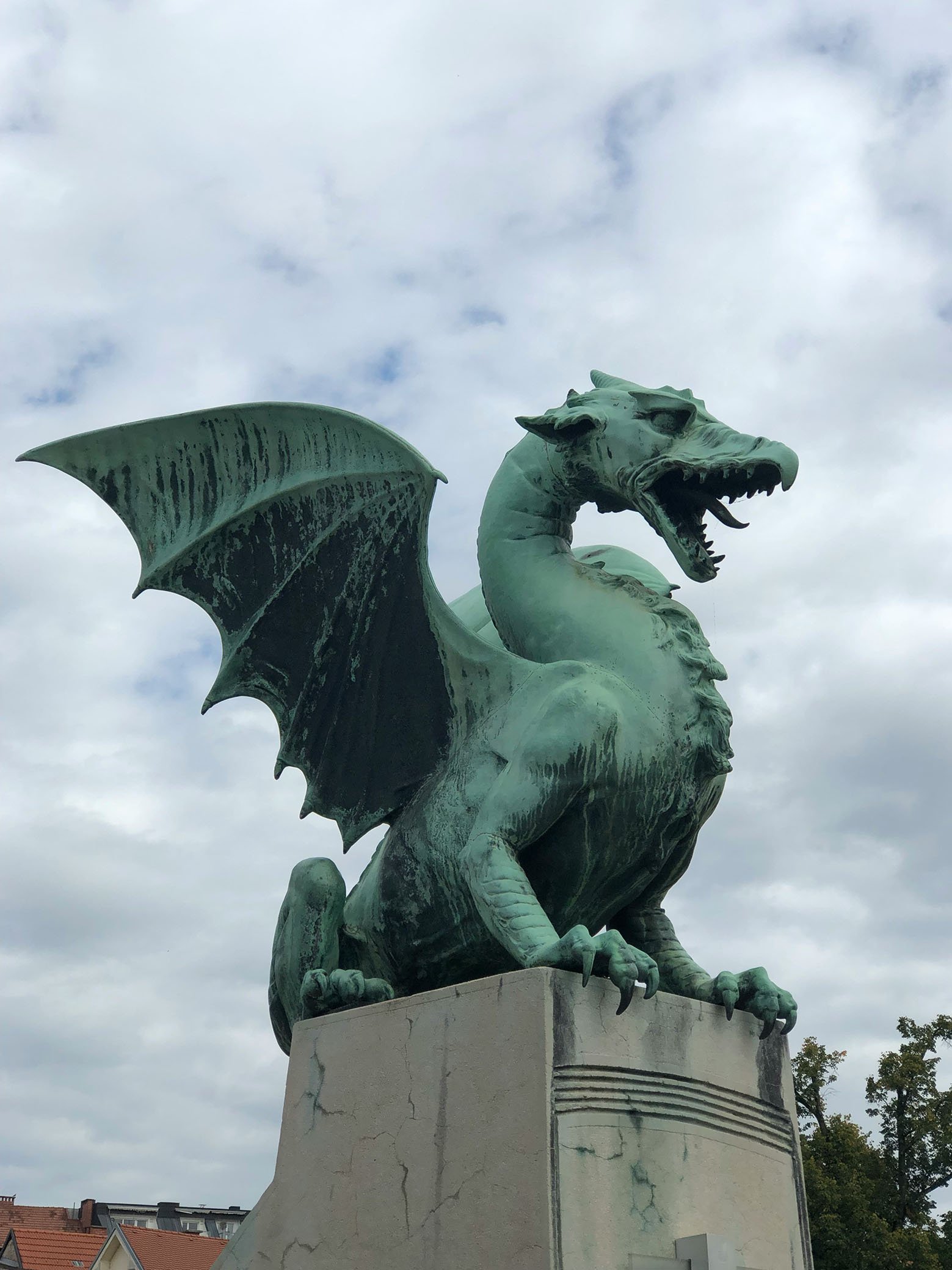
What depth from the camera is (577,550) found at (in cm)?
571

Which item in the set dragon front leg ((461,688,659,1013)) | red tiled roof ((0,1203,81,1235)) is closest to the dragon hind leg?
dragon front leg ((461,688,659,1013))

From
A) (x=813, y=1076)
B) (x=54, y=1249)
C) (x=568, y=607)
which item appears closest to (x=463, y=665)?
(x=568, y=607)

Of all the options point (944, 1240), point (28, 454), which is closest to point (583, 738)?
point (28, 454)

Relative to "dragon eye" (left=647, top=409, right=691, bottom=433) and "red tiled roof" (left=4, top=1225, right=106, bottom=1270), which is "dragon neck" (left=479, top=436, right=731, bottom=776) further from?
"red tiled roof" (left=4, top=1225, right=106, bottom=1270)

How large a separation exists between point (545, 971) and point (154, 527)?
2.51 m

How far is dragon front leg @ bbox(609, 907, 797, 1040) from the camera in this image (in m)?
4.29

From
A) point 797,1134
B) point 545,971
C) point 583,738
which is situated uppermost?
point 583,738

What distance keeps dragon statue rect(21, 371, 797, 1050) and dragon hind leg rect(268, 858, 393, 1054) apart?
0.01 meters

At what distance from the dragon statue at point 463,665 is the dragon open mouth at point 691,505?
0.01m

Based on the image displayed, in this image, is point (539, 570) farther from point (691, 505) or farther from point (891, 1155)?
point (891, 1155)

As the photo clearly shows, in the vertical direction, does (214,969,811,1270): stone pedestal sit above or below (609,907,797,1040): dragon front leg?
below

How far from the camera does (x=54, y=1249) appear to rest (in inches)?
1064

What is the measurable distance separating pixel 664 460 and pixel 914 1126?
16.7 metres

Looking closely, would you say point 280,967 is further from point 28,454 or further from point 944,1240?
point 944,1240
